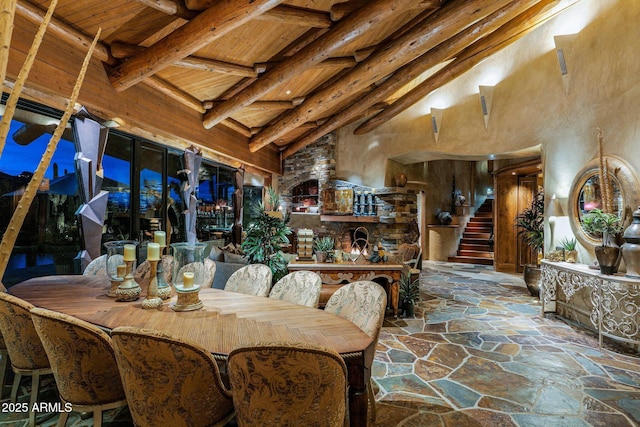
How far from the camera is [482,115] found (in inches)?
227

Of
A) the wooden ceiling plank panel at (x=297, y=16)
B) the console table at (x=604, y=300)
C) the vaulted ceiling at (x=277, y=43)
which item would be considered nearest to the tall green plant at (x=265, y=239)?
the vaulted ceiling at (x=277, y=43)

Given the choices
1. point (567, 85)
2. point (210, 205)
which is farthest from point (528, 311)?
point (210, 205)

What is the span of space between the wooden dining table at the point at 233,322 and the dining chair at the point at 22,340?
18cm

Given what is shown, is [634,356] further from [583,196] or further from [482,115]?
[482,115]

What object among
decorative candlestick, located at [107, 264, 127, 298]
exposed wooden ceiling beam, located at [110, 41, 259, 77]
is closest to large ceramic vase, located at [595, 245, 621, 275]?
decorative candlestick, located at [107, 264, 127, 298]

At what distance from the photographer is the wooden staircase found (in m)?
8.94

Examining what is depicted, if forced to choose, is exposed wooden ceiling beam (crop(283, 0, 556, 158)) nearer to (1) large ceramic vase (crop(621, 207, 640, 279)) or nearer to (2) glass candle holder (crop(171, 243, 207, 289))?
(1) large ceramic vase (crop(621, 207, 640, 279))

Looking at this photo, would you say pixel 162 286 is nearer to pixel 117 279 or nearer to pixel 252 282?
pixel 117 279

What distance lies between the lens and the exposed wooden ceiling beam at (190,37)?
287 centimetres

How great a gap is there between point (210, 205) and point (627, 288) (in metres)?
6.77

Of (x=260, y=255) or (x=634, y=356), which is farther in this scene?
(x=260, y=255)

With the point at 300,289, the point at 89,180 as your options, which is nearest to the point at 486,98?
the point at 300,289

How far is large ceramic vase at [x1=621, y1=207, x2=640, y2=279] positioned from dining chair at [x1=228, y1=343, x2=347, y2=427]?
11.3ft

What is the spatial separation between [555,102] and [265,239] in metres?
4.60
